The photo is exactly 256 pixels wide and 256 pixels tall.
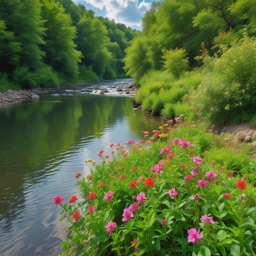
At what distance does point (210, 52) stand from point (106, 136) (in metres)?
15.5

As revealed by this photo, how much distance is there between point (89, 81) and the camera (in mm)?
41375

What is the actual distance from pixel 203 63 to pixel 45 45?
1065 inches

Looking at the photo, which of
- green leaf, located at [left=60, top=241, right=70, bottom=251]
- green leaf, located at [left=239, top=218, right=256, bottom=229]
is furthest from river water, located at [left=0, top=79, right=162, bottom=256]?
green leaf, located at [left=239, top=218, right=256, bottom=229]

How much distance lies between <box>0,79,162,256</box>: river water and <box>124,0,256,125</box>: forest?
248 centimetres

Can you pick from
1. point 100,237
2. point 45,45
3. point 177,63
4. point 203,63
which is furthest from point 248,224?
point 45,45

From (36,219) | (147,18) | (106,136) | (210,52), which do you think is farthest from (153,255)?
(147,18)

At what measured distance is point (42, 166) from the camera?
→ 4.87 meters

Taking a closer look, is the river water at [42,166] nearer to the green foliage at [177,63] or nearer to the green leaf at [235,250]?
the green leaf at [235,250]

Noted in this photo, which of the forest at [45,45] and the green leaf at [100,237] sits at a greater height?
the forest at [45,45]

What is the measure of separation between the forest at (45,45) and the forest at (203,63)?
12.6m

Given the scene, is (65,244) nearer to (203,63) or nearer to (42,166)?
(42,166)

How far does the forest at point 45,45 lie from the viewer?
22.4 meters

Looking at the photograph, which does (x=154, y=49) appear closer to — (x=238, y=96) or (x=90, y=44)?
(x=238, y=96)

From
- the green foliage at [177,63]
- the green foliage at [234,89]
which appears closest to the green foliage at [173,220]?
the green foliage at [234,89]
